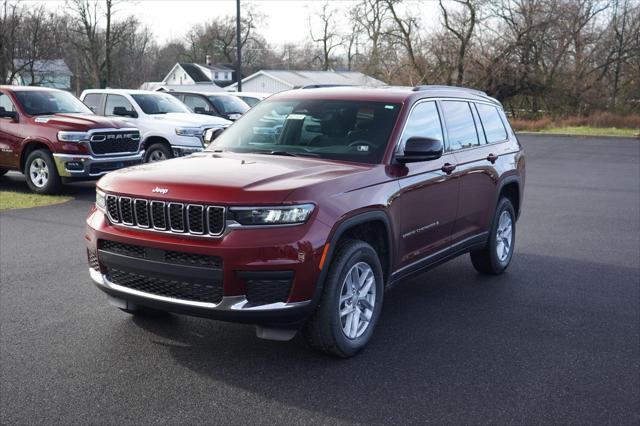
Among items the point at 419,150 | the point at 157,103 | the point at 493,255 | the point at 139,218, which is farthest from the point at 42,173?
the point at 419,150

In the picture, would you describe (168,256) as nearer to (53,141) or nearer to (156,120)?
(53,141)

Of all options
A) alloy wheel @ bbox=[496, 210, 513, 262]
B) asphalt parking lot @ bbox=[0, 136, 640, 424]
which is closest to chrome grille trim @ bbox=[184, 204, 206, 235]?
asphalt parking lot @ bbox=[0, 136, 640, 424]

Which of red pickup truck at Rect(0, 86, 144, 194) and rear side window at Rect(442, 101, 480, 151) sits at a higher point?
rear side window at Rect(442, 101, 480, 151)

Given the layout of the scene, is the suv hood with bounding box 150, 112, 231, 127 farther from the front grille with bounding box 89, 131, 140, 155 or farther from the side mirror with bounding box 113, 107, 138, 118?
the front grille with bounding box 89, 131, 140, 155

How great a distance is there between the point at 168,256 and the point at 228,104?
51.5 ft

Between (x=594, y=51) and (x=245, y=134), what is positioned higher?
(x=594, y=51)

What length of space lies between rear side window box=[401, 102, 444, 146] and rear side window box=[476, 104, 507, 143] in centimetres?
113

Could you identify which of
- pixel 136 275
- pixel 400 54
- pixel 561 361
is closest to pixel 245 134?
pixel 136 275

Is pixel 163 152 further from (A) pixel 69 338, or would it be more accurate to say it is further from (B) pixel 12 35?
(B) pixel 12 35

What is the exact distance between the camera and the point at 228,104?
1956 centimetres

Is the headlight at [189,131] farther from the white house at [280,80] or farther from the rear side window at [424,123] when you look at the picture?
the white house at [280,80]

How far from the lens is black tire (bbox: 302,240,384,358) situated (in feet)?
14.6

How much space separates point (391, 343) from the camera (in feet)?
16.7

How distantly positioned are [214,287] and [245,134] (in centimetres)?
204
